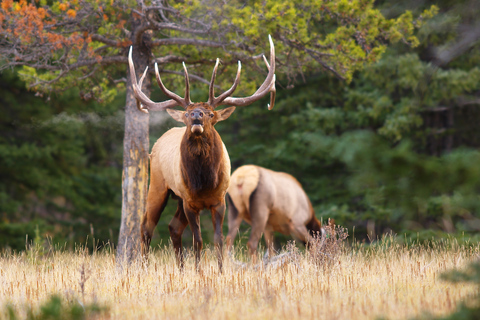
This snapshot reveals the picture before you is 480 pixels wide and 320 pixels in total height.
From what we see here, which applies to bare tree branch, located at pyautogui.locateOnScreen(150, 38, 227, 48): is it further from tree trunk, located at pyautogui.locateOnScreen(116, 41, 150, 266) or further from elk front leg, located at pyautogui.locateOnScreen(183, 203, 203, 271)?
elk front leg, located at pyautogui.locateOnScreen(183, 203, 203, 271)

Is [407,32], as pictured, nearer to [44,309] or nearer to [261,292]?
[261,292]

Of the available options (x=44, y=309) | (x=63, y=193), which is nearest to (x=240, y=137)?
(x=63, y=193)

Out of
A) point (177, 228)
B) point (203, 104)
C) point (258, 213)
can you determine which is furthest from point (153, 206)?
point (258, 213)

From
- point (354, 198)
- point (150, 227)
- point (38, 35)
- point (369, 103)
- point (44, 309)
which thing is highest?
point (38, 35)

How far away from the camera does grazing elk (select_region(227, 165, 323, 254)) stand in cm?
997

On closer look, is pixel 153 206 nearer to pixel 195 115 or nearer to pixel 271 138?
pixel 195 115

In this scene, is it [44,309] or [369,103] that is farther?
[369,103]

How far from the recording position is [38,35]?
24.7 ft

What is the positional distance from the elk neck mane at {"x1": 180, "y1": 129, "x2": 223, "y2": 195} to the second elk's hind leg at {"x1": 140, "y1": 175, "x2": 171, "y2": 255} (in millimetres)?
1232

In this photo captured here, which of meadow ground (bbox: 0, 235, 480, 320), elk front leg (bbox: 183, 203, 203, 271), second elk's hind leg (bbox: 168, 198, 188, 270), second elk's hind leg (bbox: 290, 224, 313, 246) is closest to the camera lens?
meadow ground (bbox: 0, 235, 480, 320)

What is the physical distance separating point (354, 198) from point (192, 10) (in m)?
8.84

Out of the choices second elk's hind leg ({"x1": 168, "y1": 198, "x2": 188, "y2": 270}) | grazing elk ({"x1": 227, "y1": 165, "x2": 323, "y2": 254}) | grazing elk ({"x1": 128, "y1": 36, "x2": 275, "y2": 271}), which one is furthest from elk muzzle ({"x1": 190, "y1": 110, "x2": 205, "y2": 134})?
grazing elk ({"x1": 227, "y1": 165, "x2": 323, "y2": 254})

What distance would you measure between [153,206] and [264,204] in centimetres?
285

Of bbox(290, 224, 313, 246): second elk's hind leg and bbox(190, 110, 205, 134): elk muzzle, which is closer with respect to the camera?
bbox(190, 110, 205, 134): elk muzzle
